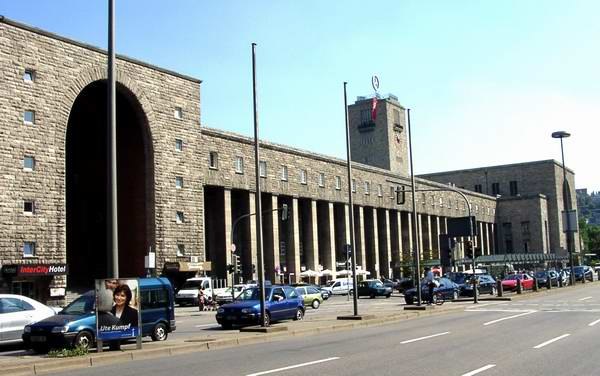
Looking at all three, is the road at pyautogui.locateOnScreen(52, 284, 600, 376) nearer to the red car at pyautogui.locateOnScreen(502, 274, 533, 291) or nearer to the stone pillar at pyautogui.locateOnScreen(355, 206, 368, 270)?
the red car at pyautogui.locateOnScreen(502, 274, 533, 291)

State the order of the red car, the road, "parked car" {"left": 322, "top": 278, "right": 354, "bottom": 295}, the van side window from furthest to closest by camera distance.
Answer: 1. "parked car" {"left": 322, "top": 278, "right": 354, "bottom": 295}
2. the red car
3. the van side window
4. the road

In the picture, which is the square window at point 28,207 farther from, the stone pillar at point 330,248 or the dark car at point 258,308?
the stone pillar at point 330,248

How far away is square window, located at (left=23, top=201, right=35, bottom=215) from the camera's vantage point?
41.9m

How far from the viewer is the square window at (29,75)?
140ft

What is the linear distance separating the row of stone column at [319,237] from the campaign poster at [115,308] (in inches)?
1526

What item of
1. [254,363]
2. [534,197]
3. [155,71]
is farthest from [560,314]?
[534,197]

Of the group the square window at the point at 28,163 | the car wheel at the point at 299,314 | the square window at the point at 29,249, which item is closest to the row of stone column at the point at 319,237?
the square window at the point at 29,249

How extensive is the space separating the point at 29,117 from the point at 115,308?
2916cm

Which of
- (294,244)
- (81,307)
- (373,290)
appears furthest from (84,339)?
(294,244)

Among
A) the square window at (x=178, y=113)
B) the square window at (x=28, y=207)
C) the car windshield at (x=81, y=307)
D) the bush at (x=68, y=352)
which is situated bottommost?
the bush at (x=68, y=352)

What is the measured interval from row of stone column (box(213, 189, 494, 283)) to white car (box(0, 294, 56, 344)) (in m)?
37.5

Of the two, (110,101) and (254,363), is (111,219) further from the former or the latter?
(254,363)

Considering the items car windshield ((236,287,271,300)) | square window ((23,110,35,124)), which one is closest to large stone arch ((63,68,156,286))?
square window ((23,110,35,124))

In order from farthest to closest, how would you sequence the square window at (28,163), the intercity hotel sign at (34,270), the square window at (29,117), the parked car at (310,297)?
the parked car at (310,297) < the square window at (29,117) < the square window at (28,163) < the intercity hotel sign at (34,270)
